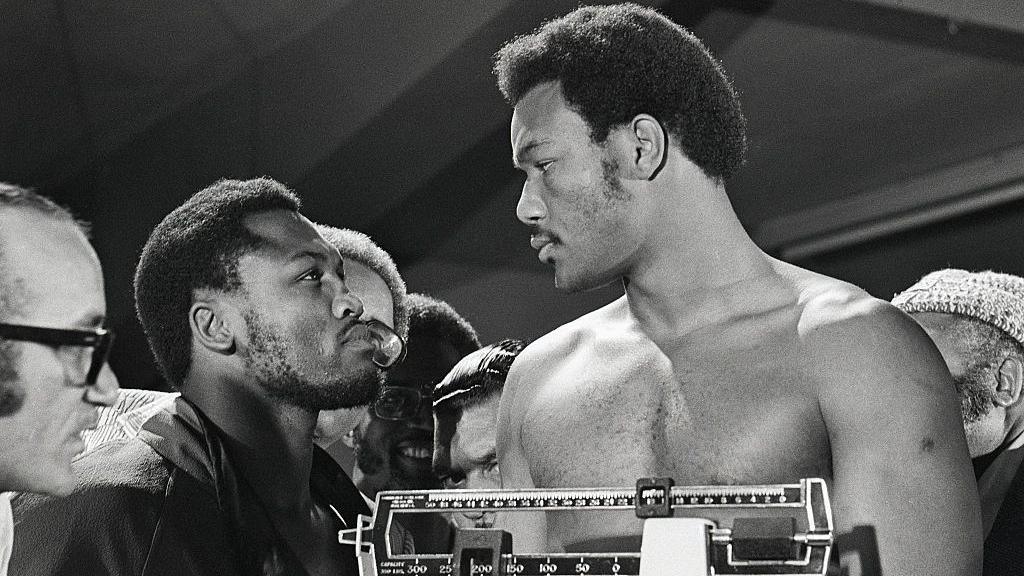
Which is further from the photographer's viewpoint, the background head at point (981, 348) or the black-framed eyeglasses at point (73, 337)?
the background head at point (981, 348)

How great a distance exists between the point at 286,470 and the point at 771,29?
3.67 m

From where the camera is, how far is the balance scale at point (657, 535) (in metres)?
1.45

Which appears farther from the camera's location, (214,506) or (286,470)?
(286,470)

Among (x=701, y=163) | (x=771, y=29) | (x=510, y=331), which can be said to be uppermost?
(x=771, y=29)

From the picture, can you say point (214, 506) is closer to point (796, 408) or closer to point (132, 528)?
point (132, 528)

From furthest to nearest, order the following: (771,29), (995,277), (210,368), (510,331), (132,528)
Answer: (510,331)
(771,29)
(995,277)
(210,368)
(132,528)

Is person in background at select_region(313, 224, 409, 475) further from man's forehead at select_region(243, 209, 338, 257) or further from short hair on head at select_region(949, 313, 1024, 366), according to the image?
short hair on head at select_region(949, 313, 1024, 366)

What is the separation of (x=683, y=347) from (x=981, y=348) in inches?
41.3

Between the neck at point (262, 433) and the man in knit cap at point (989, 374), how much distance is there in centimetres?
146

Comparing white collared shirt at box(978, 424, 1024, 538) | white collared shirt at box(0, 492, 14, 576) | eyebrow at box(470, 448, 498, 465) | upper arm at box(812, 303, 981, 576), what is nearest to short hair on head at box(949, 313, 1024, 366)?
white collared shirt at box(978, 424, 1024, 538)

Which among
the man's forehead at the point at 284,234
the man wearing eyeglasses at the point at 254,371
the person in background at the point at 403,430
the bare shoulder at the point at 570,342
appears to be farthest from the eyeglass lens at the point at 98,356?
the person in background at the point at 403,430

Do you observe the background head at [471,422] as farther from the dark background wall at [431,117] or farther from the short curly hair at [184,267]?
the dark background wall at [431,117]

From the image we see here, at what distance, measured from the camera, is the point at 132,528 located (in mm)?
2033

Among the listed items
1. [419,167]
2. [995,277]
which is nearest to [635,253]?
[995,277]
